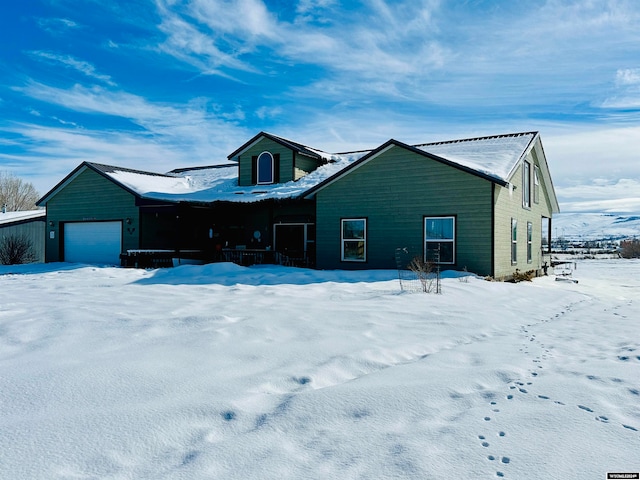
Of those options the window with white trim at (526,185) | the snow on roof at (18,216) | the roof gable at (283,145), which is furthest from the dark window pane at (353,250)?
the snow on roof at (18,216)

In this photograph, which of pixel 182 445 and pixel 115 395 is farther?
pixel 115 395

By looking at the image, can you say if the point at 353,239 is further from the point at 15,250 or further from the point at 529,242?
the point at 15,250

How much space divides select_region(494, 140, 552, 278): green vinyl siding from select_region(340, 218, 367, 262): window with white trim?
13.9ft

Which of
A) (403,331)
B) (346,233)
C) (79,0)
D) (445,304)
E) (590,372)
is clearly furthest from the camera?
(346,233)

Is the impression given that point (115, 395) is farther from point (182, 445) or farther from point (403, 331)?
point (403, 331)

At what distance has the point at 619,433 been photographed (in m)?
3.25

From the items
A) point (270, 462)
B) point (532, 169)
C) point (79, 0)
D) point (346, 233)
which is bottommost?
point (270, 462)

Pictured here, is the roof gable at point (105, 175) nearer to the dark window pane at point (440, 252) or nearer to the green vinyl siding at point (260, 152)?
the green vinyl siding at point (260, 152)

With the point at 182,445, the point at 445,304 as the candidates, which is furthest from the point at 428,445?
the point at 445,304

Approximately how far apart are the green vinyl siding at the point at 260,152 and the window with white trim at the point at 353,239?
446cm

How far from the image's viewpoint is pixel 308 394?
3873mm

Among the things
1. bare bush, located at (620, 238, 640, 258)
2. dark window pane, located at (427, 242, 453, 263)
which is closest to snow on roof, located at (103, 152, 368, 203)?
dark window pane, located at (427, 242, 453, 263)

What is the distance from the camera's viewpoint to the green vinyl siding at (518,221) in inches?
587

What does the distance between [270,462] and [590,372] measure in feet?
11.2
